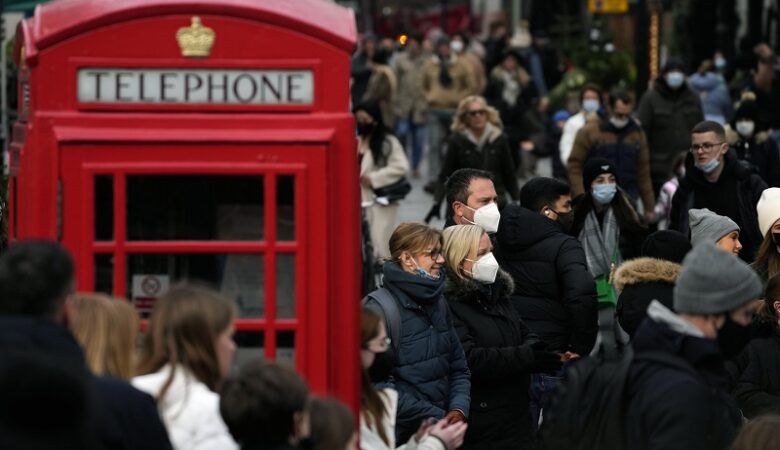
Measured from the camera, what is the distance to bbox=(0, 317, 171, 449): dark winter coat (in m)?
4.68

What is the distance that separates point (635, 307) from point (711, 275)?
2076mm

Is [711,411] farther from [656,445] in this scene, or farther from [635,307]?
[635,307]

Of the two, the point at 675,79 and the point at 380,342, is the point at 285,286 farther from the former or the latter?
the point at 675,79

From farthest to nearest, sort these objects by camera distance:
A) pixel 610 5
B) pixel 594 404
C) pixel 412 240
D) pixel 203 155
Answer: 1. pixel 610 5
2. pixel 412 240
3. pixel 203 155
4. pixel 594 404

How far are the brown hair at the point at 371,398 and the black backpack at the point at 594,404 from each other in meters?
1.08

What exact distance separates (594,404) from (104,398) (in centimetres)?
156

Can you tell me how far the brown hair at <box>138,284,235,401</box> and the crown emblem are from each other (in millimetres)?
1143

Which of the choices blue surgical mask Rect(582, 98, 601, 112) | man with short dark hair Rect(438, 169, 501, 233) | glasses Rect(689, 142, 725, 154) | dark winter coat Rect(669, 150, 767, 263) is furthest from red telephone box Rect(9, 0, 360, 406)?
blue surgical mask Rect(582, 98, 601, 112)

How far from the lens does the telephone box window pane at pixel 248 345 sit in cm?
644

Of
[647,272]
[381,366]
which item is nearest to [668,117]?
[647,272]

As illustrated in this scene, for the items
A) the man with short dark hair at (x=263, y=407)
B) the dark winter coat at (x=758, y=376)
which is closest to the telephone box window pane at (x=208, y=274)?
the man with short dark hair at (x=263, y=407)

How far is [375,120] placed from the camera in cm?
1445

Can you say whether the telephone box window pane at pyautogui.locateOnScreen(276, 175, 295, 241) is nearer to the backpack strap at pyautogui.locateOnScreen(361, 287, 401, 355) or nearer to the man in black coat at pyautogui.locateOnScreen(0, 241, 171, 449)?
the man in black coat at pyautogui.locateOnScreen(0, 241, 171, 449)

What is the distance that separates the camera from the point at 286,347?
21.2ft
